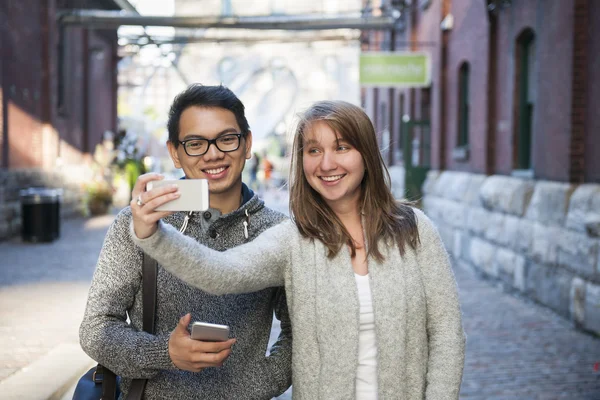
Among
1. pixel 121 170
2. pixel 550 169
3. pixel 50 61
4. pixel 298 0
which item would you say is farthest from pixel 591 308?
pixel 298 0

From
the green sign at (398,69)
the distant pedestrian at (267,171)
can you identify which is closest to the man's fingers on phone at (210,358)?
the green sign at (398,69)

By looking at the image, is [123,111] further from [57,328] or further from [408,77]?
[57,328]

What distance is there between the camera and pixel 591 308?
7.98 m

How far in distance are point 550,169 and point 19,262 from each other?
8294mm

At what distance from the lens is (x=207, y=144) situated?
2738mm

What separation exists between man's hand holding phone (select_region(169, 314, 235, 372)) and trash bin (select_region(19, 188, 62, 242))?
14158mm

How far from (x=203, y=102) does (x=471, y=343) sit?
5.66 meters

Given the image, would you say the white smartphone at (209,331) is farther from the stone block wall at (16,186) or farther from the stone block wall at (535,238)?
the stone block wall at (16,186)

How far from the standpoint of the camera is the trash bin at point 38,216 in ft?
51.3

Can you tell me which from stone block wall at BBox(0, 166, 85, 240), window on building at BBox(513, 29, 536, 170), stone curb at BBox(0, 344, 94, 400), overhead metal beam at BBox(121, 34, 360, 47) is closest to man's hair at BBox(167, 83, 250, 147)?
stone curb at BBox(0, 344, 94, 400)

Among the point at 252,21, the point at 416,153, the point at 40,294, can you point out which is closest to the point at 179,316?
the point at 40,294

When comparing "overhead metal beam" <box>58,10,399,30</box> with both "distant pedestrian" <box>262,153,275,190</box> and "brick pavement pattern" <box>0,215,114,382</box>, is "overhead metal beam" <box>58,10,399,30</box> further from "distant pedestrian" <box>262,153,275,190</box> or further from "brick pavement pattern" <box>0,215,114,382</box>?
"distant pedestrian" <box>262,153,275,190</box>

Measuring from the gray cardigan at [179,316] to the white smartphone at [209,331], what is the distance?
0.68 feet

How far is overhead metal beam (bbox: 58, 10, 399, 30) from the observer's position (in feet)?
76.7
